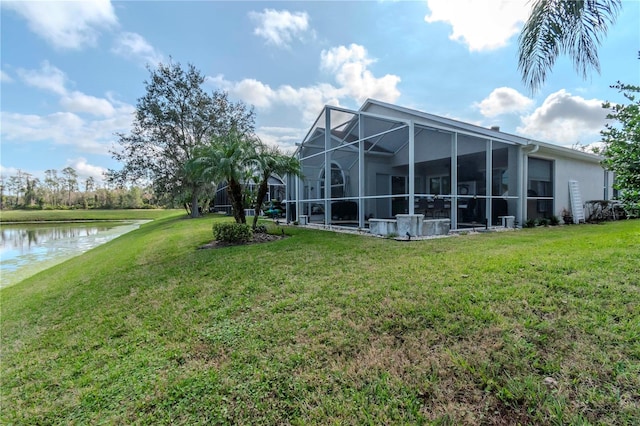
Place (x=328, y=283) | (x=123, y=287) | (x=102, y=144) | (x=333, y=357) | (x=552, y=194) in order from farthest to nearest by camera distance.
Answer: (x=102, y=144), (x=552, y=194), (x=123, y=287), (x=328, y=283), (x=333, y=357)

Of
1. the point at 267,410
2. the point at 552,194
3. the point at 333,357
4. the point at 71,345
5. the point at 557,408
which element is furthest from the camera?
the point at 552,194

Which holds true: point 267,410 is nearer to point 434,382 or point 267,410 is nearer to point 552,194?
point 434,382

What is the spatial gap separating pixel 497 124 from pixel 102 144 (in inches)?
1066

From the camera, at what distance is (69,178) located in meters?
58.5

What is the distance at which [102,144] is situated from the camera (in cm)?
2320

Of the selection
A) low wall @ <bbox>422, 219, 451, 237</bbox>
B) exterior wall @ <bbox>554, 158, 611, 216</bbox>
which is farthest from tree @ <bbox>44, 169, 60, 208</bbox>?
exterior wall @ <bbox>554, 158, 611, 216</bbox>

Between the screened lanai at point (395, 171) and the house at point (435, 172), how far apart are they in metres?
0.04

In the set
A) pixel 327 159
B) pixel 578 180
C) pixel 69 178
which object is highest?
pixel 69 178

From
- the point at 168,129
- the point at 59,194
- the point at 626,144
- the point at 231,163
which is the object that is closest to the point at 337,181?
the point at 231,163

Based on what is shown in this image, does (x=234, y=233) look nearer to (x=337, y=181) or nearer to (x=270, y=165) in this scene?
(x=270, y=165)

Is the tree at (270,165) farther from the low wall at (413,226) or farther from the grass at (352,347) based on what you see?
the grass at (352,347)

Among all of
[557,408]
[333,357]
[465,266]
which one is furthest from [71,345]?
[465,266]

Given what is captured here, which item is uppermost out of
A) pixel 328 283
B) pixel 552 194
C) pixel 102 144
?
pixel 102 144

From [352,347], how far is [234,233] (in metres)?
6.38
